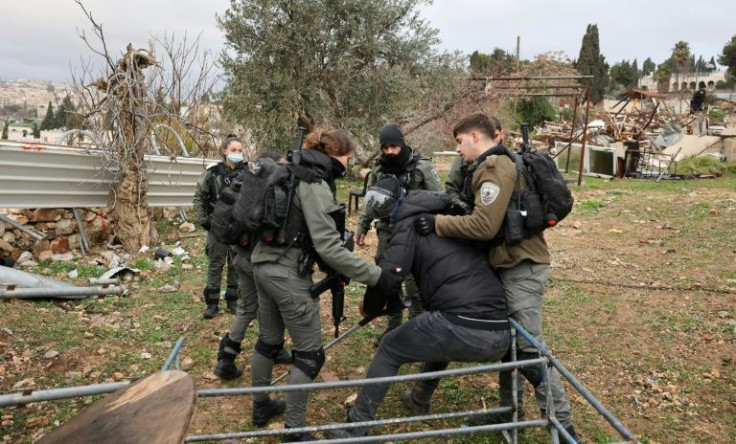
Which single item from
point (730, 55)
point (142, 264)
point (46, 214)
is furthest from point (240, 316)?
point (730, 55)

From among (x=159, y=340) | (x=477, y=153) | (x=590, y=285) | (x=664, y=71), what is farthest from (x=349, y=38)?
(x=664, y=71)

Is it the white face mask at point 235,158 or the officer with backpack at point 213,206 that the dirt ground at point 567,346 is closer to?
the officer with backpack at point 213,206

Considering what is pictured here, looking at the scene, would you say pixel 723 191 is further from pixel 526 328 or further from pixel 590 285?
pixel 526 328

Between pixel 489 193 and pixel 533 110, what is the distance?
24.9 m

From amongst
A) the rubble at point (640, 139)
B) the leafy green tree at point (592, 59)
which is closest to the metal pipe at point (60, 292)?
the rubble at point (640, 139)

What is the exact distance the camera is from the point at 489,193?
289cm

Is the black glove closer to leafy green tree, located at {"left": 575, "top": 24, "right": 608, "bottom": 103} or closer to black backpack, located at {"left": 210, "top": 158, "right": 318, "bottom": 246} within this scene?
black backpack, located at {"left": 210, "top": 158, "right": 318, "bottom": 246}

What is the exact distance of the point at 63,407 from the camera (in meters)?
3.70

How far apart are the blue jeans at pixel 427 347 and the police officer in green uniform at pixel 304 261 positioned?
0.29 meters

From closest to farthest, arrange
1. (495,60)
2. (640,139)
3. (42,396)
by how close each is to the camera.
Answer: (42,396) → (640,139) → (495,60)

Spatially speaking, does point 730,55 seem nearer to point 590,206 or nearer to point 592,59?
point 592,59

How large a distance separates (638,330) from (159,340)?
4.31 meters

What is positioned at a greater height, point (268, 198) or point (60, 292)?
point (268, 198)

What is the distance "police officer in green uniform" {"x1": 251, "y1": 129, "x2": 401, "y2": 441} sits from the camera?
3.02 meters
